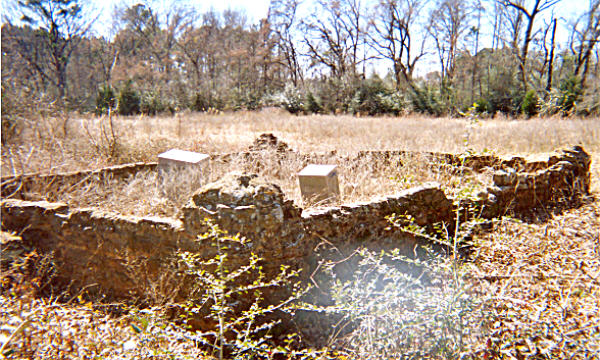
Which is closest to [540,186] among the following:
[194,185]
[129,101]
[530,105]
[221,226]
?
[221,226]

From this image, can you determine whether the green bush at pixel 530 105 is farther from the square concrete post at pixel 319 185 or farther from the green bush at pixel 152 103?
the green bush at pixel 152 103

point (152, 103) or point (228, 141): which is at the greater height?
point (152, 103)

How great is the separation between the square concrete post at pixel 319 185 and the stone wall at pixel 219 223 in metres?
0.78

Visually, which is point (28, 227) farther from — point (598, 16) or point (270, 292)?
point (598, 16)

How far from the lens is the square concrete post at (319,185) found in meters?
3.82

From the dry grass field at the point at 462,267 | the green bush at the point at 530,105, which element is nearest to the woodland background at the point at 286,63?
the green bush at the point at 530,105

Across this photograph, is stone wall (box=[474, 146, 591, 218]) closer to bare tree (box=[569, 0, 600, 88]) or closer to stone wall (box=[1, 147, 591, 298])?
stone wall (box=[1, 147, 591, 298])

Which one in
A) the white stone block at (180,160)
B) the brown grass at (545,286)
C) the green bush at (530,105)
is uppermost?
the green bush at (530,105)

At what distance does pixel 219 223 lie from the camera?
8.60 feet

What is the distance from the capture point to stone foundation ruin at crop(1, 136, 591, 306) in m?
2.66

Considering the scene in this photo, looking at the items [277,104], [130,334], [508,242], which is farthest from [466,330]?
[277,104]

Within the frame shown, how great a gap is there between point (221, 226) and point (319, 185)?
154 centimetres

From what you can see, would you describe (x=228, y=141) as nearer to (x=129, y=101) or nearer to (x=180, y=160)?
(x=180, y=160)

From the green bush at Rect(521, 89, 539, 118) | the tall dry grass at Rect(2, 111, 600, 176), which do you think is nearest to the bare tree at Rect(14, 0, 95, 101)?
the tall dry grass at Rect(2, 111, 600, 176)
